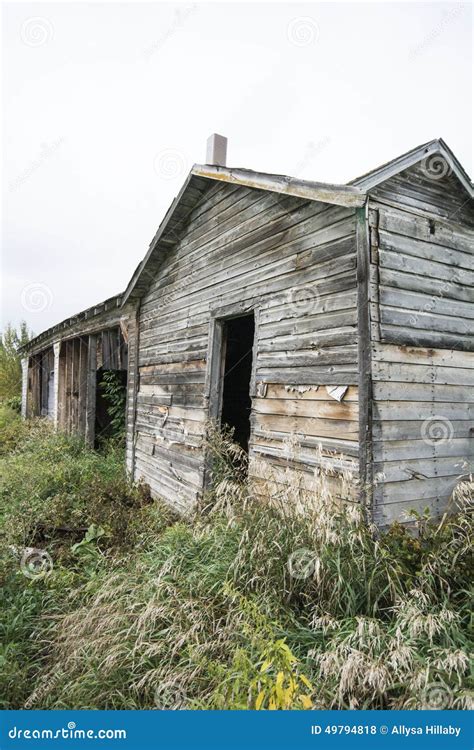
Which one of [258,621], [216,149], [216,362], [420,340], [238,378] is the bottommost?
[258,621]

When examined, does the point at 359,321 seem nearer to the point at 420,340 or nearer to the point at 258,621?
the point at 420,340

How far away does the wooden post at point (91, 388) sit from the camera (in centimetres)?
1063

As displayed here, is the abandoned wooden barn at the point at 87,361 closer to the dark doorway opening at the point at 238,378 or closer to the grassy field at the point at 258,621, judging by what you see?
the dark doorway opening at the point at 238,378

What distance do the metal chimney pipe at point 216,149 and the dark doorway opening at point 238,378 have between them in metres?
2.86

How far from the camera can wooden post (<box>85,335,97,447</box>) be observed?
419 inches

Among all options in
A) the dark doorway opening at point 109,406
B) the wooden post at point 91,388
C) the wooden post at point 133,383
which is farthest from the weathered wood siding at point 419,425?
the wooden post at point 91,388

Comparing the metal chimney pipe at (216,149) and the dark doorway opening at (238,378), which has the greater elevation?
the metal chimney pipe at (216,149)

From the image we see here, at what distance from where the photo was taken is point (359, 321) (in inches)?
144

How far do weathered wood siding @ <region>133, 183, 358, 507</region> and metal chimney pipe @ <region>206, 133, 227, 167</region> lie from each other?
59 cm

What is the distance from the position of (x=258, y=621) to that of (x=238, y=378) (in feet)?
19.8

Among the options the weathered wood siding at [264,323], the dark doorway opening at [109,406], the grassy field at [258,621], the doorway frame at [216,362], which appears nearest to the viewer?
the grassy field at [258,621]

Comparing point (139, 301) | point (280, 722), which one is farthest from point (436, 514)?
point (139, 301)

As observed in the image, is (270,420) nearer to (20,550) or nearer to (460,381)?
(460,381)

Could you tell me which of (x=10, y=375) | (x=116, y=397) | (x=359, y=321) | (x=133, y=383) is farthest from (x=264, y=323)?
(x=10, y=375)
